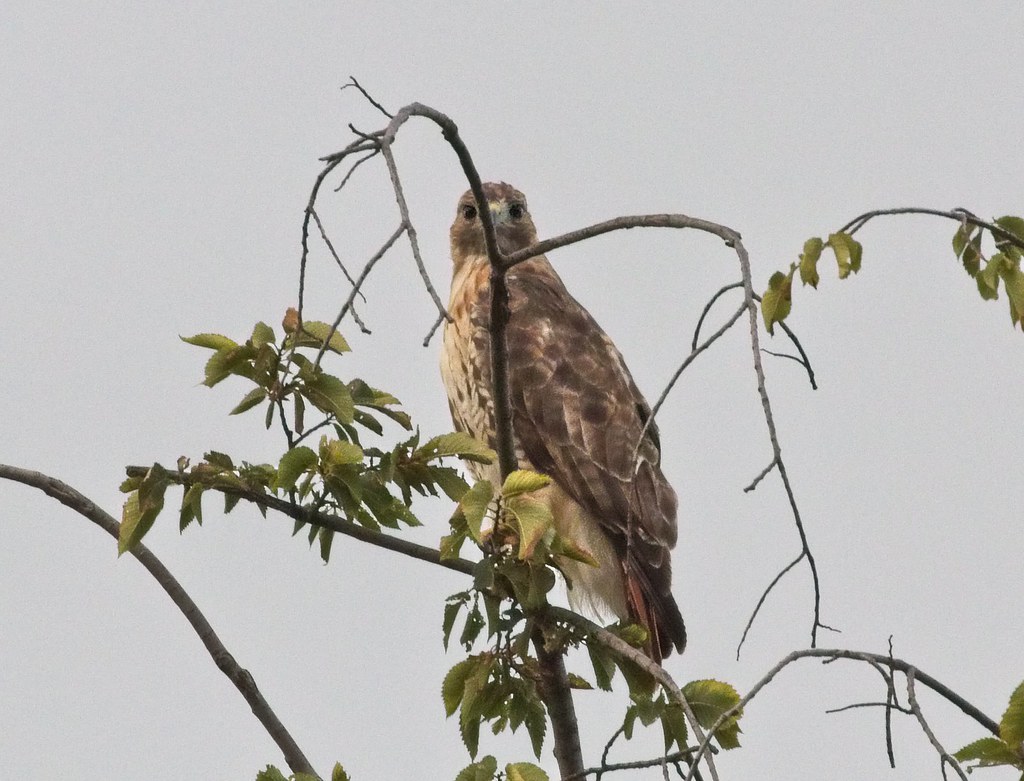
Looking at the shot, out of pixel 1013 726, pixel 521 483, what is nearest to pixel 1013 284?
pixel 1013 726

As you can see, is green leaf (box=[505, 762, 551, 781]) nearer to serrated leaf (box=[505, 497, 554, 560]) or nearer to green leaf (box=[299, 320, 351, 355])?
serrated leaf (box=[505, 497, 554, 560])

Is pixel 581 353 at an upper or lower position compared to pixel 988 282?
upper

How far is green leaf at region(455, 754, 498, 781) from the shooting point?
12.4 ft

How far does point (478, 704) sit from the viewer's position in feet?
14.8

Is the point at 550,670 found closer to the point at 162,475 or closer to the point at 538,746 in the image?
the point at 538,746

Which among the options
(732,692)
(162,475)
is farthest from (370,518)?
(732,692)

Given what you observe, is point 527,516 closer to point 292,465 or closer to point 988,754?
point 292,465

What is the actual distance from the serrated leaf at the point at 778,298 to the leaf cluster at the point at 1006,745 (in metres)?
0.88

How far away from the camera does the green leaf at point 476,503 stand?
12.2 feet

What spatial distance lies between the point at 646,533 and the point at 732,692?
231cm

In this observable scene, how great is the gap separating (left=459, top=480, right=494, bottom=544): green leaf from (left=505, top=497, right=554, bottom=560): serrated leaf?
0.15m

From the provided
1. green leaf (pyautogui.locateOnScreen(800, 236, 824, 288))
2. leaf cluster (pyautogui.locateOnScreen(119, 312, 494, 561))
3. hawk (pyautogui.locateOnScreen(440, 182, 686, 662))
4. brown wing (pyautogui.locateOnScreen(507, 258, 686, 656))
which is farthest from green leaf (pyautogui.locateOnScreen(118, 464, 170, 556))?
brown wing (pyautogui.locateOnScreen(507, 258, 686, 656))

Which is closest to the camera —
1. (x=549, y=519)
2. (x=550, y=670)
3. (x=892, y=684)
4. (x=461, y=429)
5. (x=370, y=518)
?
(x=892, y=684)

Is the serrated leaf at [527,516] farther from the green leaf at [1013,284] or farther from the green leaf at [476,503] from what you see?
the green leaf at [1013,284]
